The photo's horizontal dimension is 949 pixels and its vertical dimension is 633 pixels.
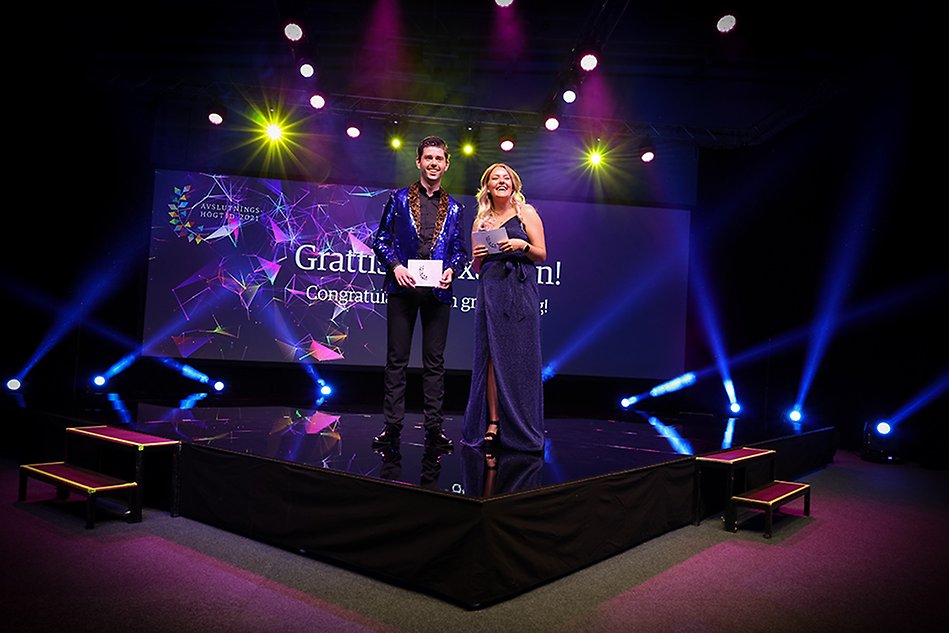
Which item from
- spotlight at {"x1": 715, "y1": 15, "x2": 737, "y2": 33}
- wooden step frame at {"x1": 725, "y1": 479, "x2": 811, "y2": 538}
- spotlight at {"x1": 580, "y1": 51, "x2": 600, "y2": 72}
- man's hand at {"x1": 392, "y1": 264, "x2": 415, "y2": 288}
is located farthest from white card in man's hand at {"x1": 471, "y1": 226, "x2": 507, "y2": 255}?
spotlight at {"x1": 715, "y1": 15, "x2": 737, "y2": 33}

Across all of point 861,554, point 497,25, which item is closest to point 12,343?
point 497,25

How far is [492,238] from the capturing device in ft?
10.3

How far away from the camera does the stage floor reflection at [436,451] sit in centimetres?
267

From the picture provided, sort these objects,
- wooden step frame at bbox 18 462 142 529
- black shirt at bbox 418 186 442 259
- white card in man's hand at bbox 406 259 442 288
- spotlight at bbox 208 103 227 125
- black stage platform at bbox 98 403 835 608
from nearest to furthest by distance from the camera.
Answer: black stage platform at bbox 98 403 835 608 < wooden step frame at bbox 18 462 142 529 < white card in man's hand at bbox 406 259 442 288 < black shirt at bbox 418 186 442 259 < spotlight at bbox 208 103 227 125

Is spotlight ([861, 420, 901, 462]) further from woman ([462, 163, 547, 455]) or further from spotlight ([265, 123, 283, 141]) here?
spotlight ([265, 123, 283, 141])

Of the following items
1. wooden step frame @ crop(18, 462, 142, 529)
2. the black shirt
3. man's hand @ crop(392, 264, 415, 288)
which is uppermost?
the black shirt

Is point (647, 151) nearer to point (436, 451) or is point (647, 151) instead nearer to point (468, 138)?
point (468, 138)

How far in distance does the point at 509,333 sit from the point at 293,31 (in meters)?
4.16

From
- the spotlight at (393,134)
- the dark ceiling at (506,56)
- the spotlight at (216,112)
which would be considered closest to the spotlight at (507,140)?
the dark ceiling at (506,56)

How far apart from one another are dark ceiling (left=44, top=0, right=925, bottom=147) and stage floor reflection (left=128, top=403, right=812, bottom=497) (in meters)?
3.65

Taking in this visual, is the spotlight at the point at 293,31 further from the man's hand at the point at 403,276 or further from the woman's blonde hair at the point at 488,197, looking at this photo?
the man's hand at the point at 403,276

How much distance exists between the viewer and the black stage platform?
7.57 feet

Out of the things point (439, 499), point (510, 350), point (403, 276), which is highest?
point (403, 276)

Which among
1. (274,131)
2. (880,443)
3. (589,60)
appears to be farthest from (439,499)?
(274,131)
